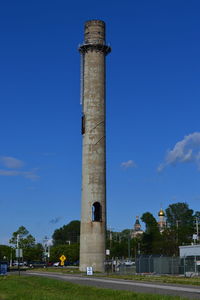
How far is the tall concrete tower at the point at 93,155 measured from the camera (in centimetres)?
6600

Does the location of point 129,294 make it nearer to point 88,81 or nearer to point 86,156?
point 86,156

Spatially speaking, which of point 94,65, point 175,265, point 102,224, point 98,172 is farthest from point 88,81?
point 175,265

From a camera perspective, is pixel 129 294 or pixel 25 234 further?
pixel 25 234

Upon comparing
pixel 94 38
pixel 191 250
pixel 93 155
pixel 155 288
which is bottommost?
pixel 155 288

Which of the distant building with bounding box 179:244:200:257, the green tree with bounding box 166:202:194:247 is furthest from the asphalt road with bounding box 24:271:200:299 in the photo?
the green tree with bounding box 166:202:194:247

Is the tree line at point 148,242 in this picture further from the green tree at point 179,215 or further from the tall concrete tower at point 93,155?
the tall concrete tower at point 93,155

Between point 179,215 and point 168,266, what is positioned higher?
point 179,215

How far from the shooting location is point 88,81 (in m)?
70.0

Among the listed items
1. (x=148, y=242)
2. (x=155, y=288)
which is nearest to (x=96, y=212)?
(x=155, y=288)

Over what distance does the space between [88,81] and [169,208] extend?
99.4 metres

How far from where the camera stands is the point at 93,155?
221 feet

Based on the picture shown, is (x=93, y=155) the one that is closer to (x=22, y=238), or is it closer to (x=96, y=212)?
(x=96, y=212)

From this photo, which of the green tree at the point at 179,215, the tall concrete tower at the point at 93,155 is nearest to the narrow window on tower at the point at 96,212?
the tall concrete tower at the point at 93,155

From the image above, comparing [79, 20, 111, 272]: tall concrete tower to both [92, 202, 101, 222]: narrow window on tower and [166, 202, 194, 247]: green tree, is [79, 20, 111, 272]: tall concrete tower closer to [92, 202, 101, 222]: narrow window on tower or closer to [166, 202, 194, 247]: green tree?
[92, 202, 101, 222]: narrow window on tower
